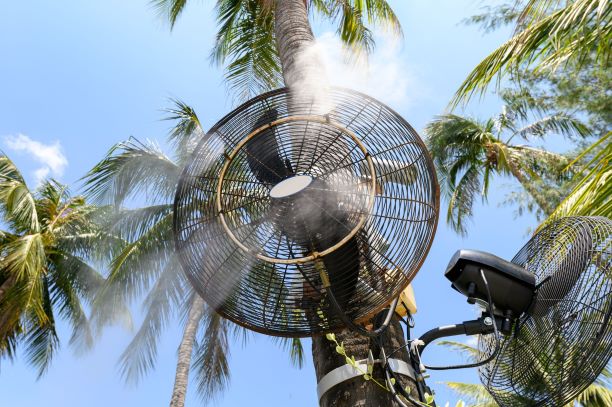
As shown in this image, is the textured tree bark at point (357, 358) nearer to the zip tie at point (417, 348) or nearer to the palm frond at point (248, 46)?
the zip tie at point (417, 348)

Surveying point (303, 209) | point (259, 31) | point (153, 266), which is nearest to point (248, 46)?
point (259, 31)

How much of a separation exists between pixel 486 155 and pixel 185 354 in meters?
7.76

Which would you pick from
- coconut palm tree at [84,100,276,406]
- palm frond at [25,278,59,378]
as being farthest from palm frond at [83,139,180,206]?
palm frond at [25,278,59,378]

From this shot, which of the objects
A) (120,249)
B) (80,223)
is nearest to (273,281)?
(120,249)

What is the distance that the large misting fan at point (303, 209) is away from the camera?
1.74m

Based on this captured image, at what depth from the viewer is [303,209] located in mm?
1749

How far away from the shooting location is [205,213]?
1.80 metres

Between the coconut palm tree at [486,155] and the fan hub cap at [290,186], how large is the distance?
1090 centimetres

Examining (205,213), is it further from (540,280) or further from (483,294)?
(540,280)

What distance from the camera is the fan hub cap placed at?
1753mm

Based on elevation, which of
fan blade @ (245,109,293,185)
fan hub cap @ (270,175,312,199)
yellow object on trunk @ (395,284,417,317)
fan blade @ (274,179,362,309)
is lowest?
fan blade @ (274,179,362,309)

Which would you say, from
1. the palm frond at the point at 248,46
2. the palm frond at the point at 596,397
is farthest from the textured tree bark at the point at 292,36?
the palm frond at the point at 596,397

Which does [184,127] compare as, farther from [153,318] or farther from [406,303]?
[406,303]

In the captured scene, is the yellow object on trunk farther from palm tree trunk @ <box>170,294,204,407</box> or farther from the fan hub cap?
palm tree trunk @ <box>170,294,204,407</box>
